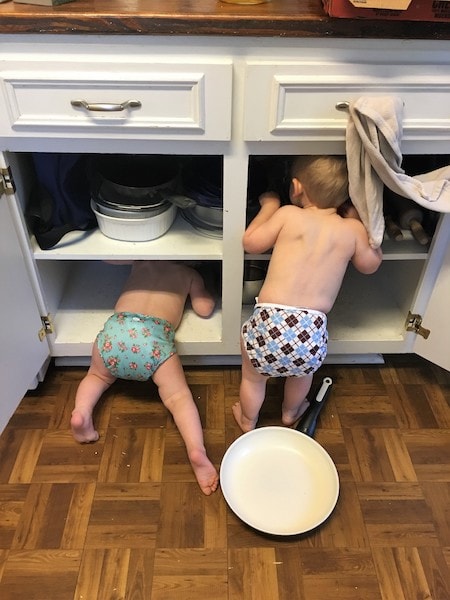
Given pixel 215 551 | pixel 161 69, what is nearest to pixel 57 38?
pixel 161 69

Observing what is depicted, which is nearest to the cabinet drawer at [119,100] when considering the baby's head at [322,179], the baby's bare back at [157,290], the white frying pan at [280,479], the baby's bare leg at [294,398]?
the baby's head at [322,179]

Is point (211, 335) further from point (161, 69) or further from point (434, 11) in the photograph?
point (434, 11)


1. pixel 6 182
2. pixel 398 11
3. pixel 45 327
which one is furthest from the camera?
pixel 45 327

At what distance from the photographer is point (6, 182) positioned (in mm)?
1137

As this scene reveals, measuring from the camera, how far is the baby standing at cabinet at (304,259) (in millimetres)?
1140

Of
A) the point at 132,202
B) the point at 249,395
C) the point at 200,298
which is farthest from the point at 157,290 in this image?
the point at 249,395

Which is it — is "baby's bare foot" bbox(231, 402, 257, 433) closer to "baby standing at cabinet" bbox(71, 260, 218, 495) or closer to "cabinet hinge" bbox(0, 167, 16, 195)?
"baby standing at cabinet" bbox(71, 260, 218, 495)

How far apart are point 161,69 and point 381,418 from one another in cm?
96

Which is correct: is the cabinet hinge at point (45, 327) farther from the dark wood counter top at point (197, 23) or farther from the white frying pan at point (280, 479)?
the dark wood counter top at point (197, 23)

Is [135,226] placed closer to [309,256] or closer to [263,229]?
[263,229]

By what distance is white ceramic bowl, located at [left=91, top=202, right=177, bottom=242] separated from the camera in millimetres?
1253

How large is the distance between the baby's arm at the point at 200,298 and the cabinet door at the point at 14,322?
399mm

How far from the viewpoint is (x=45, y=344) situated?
1.37m

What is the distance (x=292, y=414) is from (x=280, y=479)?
0.18 metres
